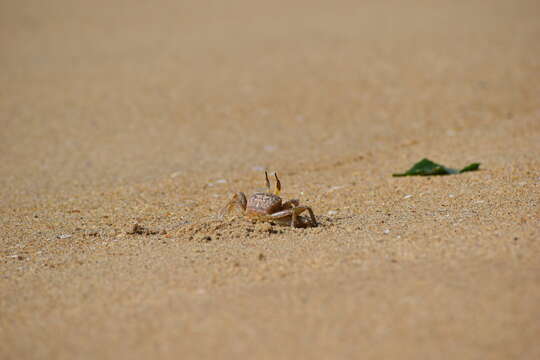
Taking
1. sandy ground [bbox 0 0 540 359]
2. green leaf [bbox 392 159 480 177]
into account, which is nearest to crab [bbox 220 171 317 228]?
sandy ground [bbox 0 0 540 359]

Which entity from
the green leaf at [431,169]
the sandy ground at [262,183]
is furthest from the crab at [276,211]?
the green leaf at [431,169]

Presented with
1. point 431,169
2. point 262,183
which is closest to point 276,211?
point 262,183

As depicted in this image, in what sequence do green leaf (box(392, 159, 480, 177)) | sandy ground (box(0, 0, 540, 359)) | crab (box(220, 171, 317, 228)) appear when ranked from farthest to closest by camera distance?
1. green leaf (box(392, 159, 480, 177))
2. crab (box(220, 171, 317, 228))
3. sandy ground (box(0, 0, 540, 359))

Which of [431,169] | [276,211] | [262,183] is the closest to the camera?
[276,211]

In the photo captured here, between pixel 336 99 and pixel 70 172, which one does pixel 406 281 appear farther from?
pixel 336 99

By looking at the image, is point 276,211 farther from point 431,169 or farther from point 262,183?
point 431,169

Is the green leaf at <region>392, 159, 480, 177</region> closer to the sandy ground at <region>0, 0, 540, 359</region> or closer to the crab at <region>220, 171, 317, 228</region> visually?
the sandy ground at <region>0, 0, 540, 359</region>

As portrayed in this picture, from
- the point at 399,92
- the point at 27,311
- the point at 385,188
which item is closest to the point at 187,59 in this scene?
the point at 399,92

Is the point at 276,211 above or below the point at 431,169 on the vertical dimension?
above

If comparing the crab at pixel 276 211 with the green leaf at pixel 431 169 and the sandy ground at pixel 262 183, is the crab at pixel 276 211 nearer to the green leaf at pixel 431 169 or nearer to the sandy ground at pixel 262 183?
the sandy ground at pixel 262 183
